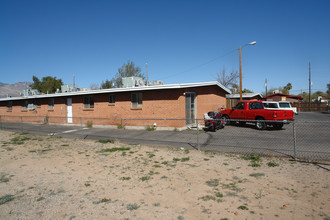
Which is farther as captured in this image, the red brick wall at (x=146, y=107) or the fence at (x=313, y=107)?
the fence at (x=313, y=107)

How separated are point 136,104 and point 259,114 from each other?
28.6 feet

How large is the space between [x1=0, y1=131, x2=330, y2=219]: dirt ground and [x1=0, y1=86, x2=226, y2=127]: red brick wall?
527 centimetres

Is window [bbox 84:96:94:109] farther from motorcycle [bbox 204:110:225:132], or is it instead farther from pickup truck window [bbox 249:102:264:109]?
pickup truck window [bbox 249:102:264:109]

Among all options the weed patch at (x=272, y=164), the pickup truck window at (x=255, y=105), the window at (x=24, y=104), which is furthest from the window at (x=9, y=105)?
the weed patch at (x=272, y=164)

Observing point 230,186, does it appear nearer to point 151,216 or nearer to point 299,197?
point 299,197

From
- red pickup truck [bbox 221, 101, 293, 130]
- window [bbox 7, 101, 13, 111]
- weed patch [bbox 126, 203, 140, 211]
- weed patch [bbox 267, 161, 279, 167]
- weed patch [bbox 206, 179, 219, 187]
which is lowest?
weed patch [bbox 126, 203, 140, 211]

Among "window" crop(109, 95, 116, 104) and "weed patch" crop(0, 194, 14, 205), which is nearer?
"weed patch" crop(0, 194, 14, 205)

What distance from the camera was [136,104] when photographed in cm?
1606

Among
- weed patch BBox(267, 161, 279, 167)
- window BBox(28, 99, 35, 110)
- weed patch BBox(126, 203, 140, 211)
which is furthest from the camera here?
window BBox(28, 99, 35, 110)

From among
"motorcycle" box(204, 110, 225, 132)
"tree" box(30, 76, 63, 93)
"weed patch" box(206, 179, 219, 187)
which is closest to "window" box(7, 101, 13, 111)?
"motorcycle" box(204, 110, 225, 132)

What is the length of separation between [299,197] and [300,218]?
885 millimetres

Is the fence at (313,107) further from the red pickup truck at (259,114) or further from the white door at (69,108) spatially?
the white door at (69,108)

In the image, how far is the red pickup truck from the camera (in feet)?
42.8

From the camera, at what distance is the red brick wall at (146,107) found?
1452 centimetres
